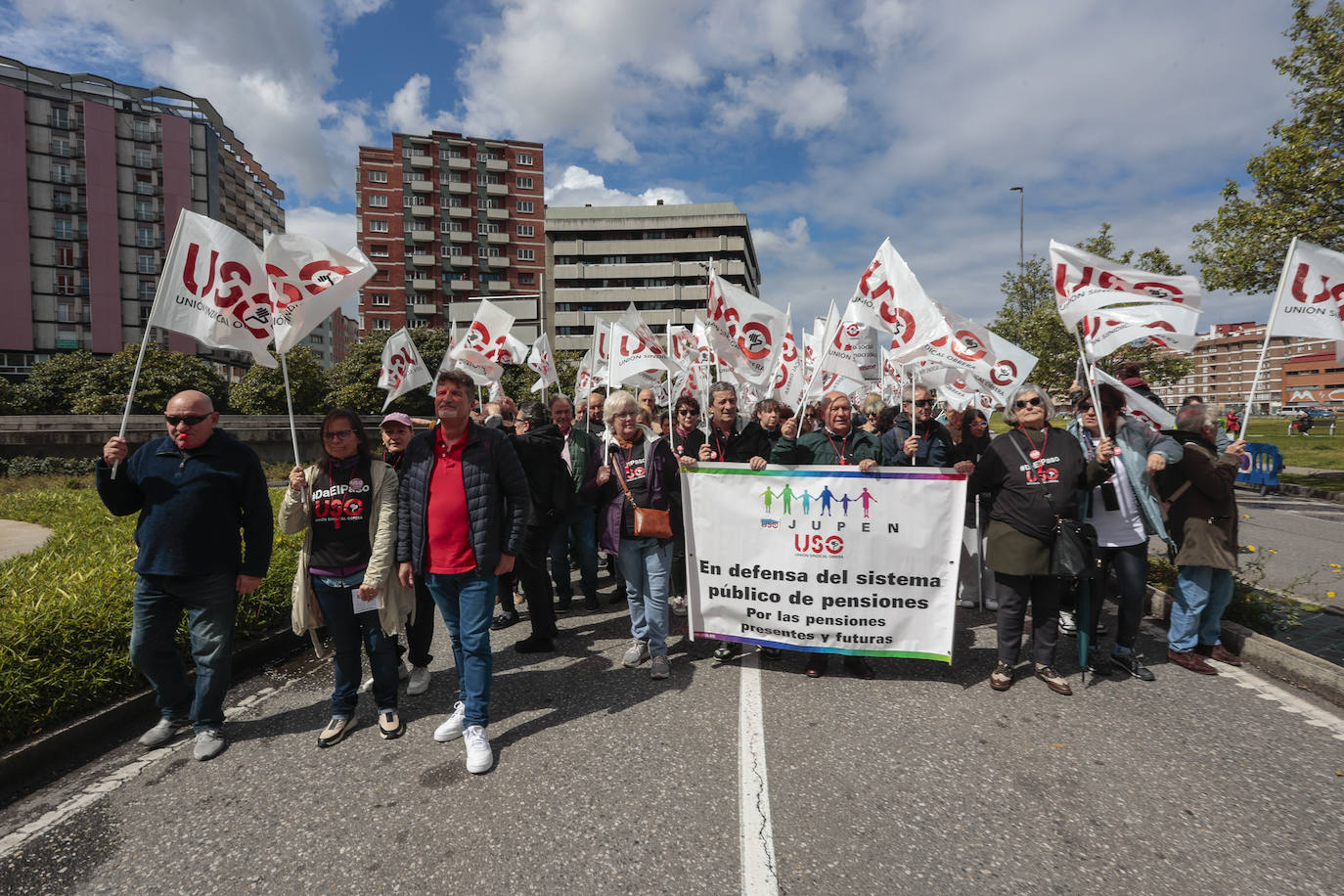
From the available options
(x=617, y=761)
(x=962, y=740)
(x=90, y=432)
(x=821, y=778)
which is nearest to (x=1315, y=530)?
(x=962, y=740)

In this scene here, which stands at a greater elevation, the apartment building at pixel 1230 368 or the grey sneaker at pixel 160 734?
the apartment building at pixel 1230 368

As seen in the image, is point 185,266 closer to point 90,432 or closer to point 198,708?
point 198,708

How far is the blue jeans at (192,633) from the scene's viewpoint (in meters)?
3.56

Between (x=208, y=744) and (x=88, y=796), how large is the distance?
492 millimetres

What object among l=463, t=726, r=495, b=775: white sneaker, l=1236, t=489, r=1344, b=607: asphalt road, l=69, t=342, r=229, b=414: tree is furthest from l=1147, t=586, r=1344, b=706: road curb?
l=69, t=342, r=229, b=414: tree

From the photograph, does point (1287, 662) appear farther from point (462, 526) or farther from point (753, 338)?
point (462, 526)

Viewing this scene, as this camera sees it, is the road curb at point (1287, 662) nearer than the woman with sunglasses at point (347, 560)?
No

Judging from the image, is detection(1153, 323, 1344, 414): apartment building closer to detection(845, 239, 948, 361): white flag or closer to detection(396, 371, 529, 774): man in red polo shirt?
detection(845, 239, 948, 361): white flag

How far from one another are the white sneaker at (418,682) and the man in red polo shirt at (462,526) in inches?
29.9

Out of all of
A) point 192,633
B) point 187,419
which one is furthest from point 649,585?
point 187,419

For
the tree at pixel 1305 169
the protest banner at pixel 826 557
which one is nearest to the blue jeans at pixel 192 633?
the protest banner at pixel 826 557

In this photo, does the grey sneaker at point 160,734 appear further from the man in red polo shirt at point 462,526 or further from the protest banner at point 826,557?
the protest banner at point 826,557

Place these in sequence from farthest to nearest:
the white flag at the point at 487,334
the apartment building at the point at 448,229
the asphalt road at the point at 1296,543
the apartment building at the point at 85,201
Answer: the apartment building at the point at 448,229 → the apartment building at the point at 85,201 → the white flag at the point at 487,334 → the asphalt road at the point at 1296,543

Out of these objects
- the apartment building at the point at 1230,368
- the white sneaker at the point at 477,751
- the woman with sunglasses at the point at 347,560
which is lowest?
the white sneaker at the point at 477,751
